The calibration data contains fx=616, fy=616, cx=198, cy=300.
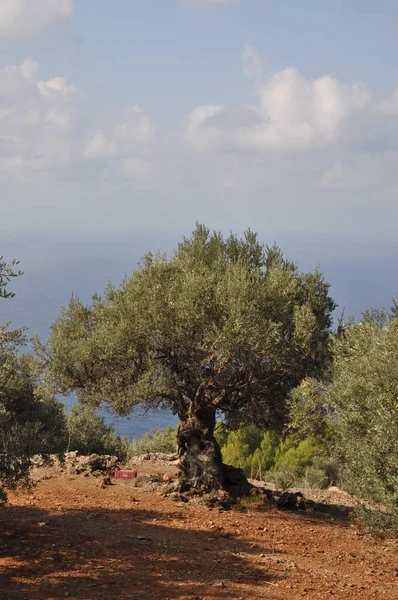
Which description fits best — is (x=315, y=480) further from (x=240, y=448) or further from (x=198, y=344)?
(x=240, y=448)

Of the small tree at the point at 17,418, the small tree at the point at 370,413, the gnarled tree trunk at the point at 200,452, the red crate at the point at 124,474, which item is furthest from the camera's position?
the red crate at the point at 124,474

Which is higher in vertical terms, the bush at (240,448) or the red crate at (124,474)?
the red crate at (124,474)

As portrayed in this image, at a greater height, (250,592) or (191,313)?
(191,313)

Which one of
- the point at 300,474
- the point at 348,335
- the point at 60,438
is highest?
the point at 348,335

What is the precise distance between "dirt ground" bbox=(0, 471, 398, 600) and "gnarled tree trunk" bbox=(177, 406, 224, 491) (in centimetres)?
181

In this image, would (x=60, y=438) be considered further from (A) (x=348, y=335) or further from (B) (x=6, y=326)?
(A) (x=348, y=335)

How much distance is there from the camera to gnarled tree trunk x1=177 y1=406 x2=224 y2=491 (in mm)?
26188

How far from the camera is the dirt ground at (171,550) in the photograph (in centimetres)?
1525

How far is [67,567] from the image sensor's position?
16.1 metres

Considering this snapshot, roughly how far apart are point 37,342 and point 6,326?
8.86 meters

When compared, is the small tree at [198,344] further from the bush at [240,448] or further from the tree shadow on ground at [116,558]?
the bush at [240,448]

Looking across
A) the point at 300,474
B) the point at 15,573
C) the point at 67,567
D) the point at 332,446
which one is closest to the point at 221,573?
the point at 67,567

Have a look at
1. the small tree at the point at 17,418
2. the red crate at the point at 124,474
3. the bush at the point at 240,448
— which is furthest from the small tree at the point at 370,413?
the bush at the point at 240,448

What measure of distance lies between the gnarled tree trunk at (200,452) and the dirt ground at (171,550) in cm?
181
